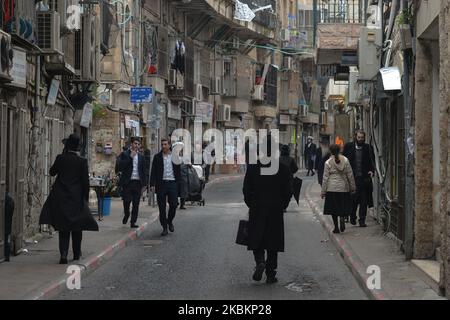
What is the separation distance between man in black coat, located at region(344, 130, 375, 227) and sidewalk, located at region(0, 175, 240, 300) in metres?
4.47

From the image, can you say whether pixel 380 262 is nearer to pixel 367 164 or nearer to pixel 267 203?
pixel 267 203

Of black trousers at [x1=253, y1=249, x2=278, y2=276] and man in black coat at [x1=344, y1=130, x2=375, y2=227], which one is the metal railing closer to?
man in black coat at [x1=344, y1=130, x2=375, y2=227]

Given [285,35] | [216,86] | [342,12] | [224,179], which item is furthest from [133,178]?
[285,35]

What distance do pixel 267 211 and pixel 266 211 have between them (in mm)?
15

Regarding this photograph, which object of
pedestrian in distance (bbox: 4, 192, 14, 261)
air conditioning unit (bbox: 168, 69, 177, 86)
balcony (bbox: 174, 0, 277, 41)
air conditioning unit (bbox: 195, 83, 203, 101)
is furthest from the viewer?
air conditioning unit (bbox: 195, 83, 203, 101)

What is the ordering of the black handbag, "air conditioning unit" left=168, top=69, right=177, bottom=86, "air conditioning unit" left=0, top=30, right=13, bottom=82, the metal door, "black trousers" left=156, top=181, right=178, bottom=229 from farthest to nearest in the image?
"air conditioning unit" left=168, top=69, right=177, bottom=86, "black trousers" left=156, top=181, right=178, bottom=229, the metal door, "air conditioning unit" left=0, top=30, right=13, bottom=82, the black handbag

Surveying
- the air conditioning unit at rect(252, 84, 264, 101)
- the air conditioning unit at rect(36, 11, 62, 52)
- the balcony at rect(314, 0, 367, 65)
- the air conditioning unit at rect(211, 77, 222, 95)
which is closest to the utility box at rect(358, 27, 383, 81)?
the balcony at rect(314, 0, 367, 65)

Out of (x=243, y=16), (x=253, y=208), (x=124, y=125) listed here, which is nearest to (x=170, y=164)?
(x=253, y=208)

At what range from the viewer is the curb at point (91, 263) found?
11.0 metres

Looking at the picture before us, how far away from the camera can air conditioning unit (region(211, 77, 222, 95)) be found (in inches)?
2074

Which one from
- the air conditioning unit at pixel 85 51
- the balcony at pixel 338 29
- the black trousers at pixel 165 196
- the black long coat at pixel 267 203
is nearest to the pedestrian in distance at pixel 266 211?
the black long coat at pixel 267 203

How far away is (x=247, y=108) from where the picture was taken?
193 ft

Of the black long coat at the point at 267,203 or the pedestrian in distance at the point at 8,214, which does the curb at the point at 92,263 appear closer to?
the pedestrian in distance at the point at 8,214
